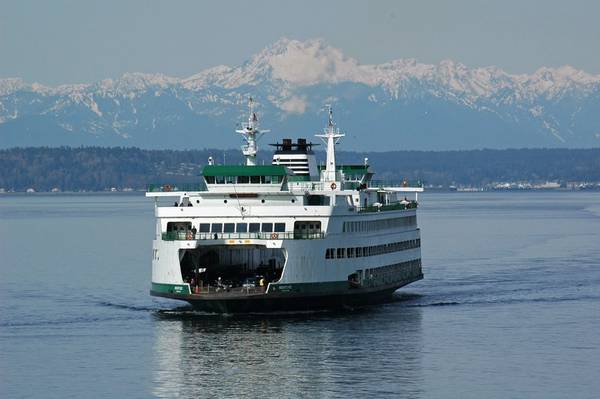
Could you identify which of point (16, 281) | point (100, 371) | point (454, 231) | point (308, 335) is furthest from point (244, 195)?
point (454, 231)

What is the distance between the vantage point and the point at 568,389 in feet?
170

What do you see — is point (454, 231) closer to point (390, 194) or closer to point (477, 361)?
point (390, 194)

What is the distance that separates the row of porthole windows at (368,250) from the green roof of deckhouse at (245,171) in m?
4.62

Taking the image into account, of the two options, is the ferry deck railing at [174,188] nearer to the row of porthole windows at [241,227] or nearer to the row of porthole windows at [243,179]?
the row of porthole windows at [243,179]

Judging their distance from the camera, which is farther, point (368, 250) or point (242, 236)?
point (368, 250)

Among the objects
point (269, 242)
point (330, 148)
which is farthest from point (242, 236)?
point (330, 148)

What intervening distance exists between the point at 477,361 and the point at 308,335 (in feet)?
28.1

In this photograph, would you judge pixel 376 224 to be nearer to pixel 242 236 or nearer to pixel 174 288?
pixel 242 236

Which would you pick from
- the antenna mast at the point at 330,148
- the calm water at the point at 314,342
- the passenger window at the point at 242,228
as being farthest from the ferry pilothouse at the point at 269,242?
the calm water at the point at 314,342

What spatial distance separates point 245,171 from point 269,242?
16.2 feet

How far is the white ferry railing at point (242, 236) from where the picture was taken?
66250mm

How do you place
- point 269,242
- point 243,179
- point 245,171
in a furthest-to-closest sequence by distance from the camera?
point 245,171, point 243,179, point 269,242

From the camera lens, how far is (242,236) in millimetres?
66625

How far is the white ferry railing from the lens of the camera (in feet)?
217
